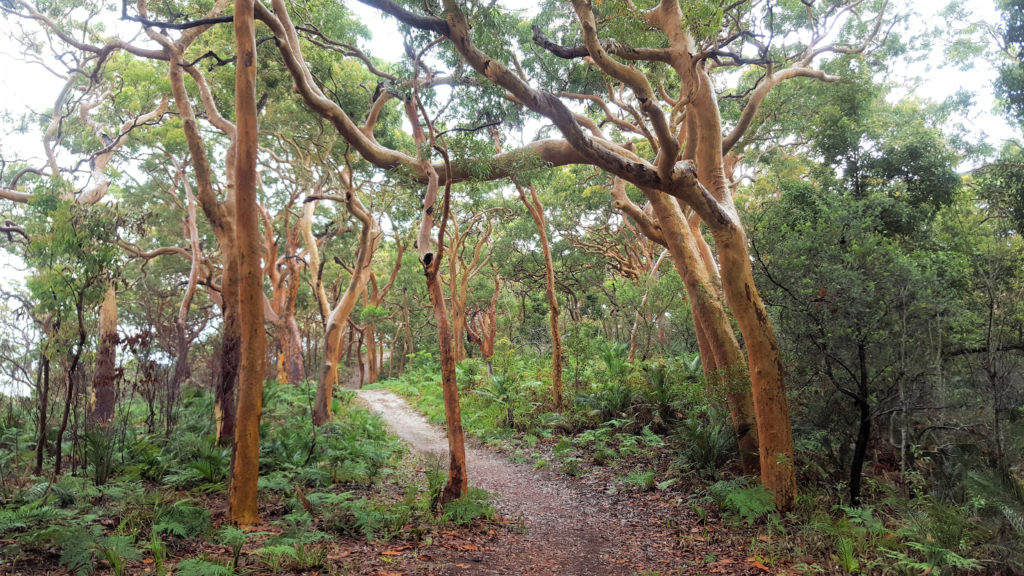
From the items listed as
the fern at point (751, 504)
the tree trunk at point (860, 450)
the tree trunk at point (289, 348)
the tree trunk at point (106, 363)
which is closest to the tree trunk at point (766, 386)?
the fern at point (751, 504)

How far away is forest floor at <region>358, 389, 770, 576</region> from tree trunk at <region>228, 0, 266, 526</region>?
182 centimetres

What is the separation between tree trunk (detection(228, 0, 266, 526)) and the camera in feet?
16.6

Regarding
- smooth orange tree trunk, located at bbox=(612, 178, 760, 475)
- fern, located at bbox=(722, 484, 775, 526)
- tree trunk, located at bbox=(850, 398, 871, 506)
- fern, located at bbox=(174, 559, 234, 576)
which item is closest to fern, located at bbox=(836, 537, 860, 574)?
fern, located at bbox=(722, 484, 775, 526)

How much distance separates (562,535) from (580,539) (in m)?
0.23

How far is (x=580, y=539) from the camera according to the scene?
5.68 meters

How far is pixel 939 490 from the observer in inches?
228

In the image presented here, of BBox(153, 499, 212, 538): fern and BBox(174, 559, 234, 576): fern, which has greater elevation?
BBox(153, 499, 212, 538): fern

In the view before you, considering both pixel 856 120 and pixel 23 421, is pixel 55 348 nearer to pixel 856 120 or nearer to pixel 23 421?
pixel 23 421

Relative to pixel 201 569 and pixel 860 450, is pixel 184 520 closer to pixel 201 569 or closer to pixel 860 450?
pixel 201 569

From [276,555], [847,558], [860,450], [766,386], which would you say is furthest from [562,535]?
[860,450]

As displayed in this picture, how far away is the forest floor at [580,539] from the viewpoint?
185 inches

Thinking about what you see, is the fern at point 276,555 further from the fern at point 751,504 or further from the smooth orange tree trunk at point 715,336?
the smooth orange tree trunk at point 715,336

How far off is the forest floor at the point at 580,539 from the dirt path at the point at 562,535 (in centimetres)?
1

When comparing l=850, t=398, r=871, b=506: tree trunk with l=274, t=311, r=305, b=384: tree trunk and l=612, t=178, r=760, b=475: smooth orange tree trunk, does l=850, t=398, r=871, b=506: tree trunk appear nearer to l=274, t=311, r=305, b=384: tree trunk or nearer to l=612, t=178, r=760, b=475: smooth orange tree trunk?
l=612, t=178, r=760, b=475: smooth orange tree trunk
